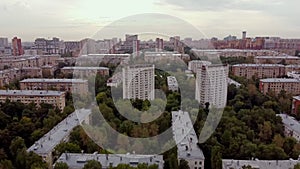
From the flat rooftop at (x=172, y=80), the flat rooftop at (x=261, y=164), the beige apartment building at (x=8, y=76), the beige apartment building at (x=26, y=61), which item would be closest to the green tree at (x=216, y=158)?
the flat rooftop at (x=261, y=164)

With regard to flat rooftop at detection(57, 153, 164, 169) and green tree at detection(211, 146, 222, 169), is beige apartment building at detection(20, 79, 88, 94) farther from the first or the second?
green tree at detection(211, 146, 222, 169)

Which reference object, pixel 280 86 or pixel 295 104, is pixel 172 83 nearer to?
pixel 295 104

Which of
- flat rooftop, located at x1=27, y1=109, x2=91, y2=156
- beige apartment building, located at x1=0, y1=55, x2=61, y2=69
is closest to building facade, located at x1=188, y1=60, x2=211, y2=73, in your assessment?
flat rooftop, located at x1=27, y1=109, x2=91, y2=156

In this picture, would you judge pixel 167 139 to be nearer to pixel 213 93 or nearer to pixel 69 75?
pixel 213 93

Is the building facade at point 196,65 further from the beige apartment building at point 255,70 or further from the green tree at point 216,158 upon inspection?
the green tree at point 216,158

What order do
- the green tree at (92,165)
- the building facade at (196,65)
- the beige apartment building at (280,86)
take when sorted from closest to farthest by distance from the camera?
1. the green tree at (92,165)
2. the building facade at (196,65)
3. the beige apartment building at (280,86)

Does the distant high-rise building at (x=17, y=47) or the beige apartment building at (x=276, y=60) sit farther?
the distant high-rise building at (x=17, y=47)

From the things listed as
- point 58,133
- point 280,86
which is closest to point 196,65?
point 280,86
